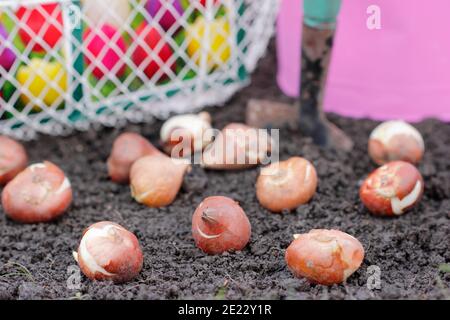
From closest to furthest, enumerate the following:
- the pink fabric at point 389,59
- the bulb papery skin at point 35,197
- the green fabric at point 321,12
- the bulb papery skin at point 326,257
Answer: the bulb papery skin at point 326,257 → the bulb papery skin at point 35,197 → the green fabric at point 321,12 → the pink fabric at point 389,59

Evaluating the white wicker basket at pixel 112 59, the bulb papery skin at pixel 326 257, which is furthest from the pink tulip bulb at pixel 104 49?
the bulb papery skin at pixel 326 257

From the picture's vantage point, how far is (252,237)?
1232 millimetres

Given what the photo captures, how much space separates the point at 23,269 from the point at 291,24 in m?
0.89

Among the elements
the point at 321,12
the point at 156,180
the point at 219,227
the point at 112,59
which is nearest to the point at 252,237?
the point at 219,227

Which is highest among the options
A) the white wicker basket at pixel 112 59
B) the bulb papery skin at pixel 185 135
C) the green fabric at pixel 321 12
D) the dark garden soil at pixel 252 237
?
the green fabric at pixel 321 12

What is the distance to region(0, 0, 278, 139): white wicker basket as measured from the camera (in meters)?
1.53

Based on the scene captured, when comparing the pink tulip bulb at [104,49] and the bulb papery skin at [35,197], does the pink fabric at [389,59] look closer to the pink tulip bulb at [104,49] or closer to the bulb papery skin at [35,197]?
the pink tulip bulb at [104,49]

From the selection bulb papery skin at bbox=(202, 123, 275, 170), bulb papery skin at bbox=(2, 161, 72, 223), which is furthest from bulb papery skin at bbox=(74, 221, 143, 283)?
bulb papery skin at bbox=(202, 123, 275, 170)

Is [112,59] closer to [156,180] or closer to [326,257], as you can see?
[156,180]

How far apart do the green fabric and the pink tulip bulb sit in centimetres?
42

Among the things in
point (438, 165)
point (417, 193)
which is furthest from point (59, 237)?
point (438, 165)

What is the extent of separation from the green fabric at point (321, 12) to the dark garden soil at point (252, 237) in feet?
0.83

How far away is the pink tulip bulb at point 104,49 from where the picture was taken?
159 centimetres

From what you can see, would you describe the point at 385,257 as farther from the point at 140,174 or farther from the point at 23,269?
the point at 23,269
